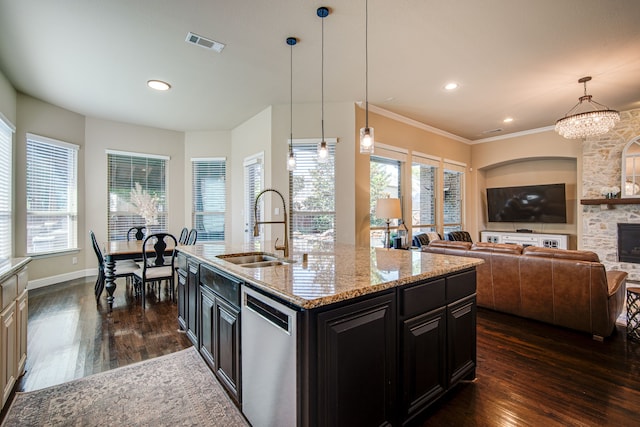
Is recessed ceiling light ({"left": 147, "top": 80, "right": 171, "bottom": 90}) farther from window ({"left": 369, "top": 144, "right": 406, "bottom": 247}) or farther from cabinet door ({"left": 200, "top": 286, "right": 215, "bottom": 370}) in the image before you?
window ({"left": 369, "top": 144, "right": 406, "bottom": 247})

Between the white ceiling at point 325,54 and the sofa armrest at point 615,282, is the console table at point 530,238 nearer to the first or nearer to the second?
the white ceiling at point 325,54

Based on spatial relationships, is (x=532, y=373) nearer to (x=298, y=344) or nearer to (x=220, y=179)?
(x=298, y=344)

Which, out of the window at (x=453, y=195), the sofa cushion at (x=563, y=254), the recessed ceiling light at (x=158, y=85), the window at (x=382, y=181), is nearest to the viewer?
the sofa cushion at (x=563, y=254)

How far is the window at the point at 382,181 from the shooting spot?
5.16 meters

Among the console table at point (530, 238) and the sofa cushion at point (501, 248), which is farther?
the console table at point (530, 238)

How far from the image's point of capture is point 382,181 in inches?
211

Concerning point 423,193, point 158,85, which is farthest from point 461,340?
point 158,85

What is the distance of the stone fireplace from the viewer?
5.16 m

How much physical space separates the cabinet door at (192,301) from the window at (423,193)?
4.47 m

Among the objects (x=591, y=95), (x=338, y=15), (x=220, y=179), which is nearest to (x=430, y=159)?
(x=591, y=95)

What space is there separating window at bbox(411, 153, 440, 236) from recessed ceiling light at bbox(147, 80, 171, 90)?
4402 millimetres

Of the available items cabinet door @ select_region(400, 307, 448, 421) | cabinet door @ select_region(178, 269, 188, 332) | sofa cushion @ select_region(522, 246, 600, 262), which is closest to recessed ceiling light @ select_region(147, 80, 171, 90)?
cabinet door @ select_region(178, 269, 188, 332)

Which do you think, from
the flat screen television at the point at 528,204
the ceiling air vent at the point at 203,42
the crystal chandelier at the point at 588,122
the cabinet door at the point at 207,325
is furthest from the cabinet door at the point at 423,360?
the flat screen television at the point at 528,204

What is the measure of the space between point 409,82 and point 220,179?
433 centimetres
